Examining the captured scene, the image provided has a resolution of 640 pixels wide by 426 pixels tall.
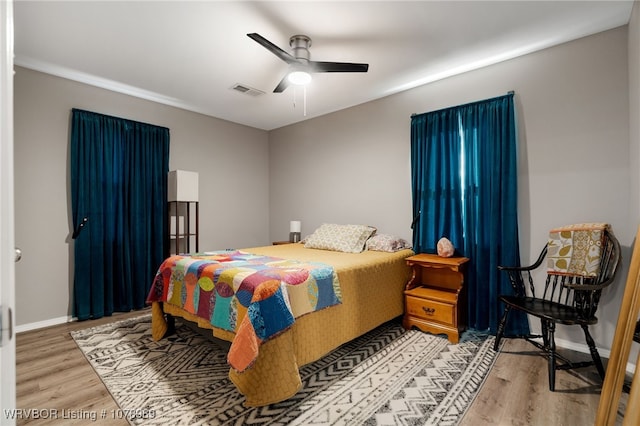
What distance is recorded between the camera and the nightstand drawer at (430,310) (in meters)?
2.82

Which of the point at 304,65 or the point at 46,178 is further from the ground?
the point at 304,65

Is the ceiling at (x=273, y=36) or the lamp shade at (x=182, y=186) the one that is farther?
the lamp shade at (x=182, y=186)

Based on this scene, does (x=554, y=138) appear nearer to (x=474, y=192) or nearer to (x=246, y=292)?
(x=474, y=192)

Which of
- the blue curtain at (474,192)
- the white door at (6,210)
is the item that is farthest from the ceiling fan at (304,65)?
the white door at (6,210)

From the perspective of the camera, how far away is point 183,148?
4371 mm

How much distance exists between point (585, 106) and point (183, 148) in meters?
4.60

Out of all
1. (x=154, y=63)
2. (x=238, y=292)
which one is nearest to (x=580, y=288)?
(x=238, y=292)

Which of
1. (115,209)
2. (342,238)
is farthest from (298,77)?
(115,209)

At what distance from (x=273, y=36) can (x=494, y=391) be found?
3.21 meters

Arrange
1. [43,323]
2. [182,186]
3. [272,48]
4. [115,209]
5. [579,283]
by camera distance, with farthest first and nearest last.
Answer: [182,186] → [115,209] → [43,323] → [579,283] → [272,48]

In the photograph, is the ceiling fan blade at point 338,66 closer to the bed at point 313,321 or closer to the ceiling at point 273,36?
the ceiling at point 273,36

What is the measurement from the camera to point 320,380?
85.4 inches

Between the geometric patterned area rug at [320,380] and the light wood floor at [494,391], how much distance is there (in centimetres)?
8

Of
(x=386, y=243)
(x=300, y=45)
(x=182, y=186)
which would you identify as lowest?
(x=386, y=243)
